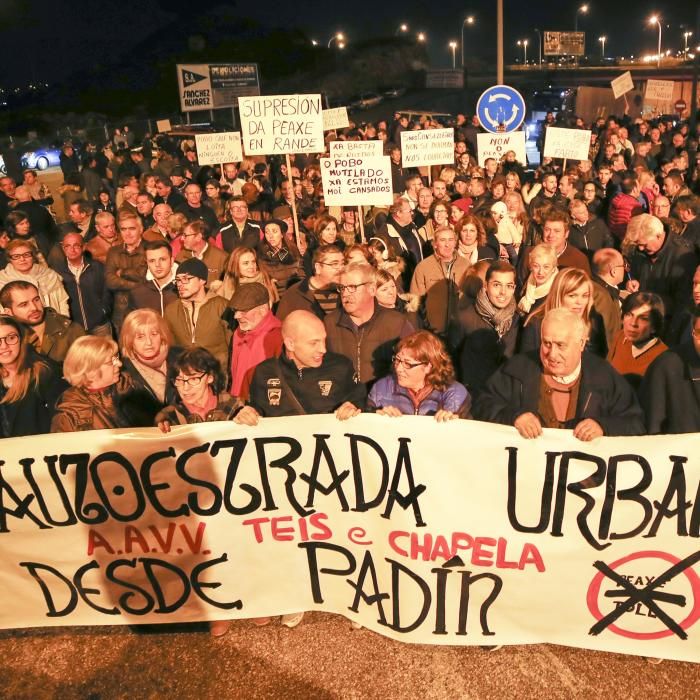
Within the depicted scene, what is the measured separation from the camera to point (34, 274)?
19.6ft

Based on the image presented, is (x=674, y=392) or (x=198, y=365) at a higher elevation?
(x=198, y=365)

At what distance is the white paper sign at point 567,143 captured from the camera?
973cm

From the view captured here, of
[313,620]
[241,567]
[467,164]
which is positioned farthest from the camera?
[467,164]

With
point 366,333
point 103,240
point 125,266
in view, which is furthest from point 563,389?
point 103,240

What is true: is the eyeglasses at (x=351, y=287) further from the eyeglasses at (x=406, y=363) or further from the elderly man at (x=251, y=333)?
the eyeglasses at (x=406, y=363)

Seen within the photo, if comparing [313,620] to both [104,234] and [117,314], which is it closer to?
[117,314]

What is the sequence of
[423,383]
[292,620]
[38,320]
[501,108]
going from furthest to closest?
[501,108] < [38,320] < [292,620] < [423,383]

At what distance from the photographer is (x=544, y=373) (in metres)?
3.47

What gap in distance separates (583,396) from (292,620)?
1888mm

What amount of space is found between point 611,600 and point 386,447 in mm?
1240

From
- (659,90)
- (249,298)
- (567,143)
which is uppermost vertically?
(659,90)

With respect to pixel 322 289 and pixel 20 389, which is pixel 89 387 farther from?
pixel 322 289

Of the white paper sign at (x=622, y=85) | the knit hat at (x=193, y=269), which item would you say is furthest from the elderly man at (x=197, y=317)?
the white paper sign at (x=622, y=85)

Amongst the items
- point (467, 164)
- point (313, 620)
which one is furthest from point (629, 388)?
point (467, 164)
